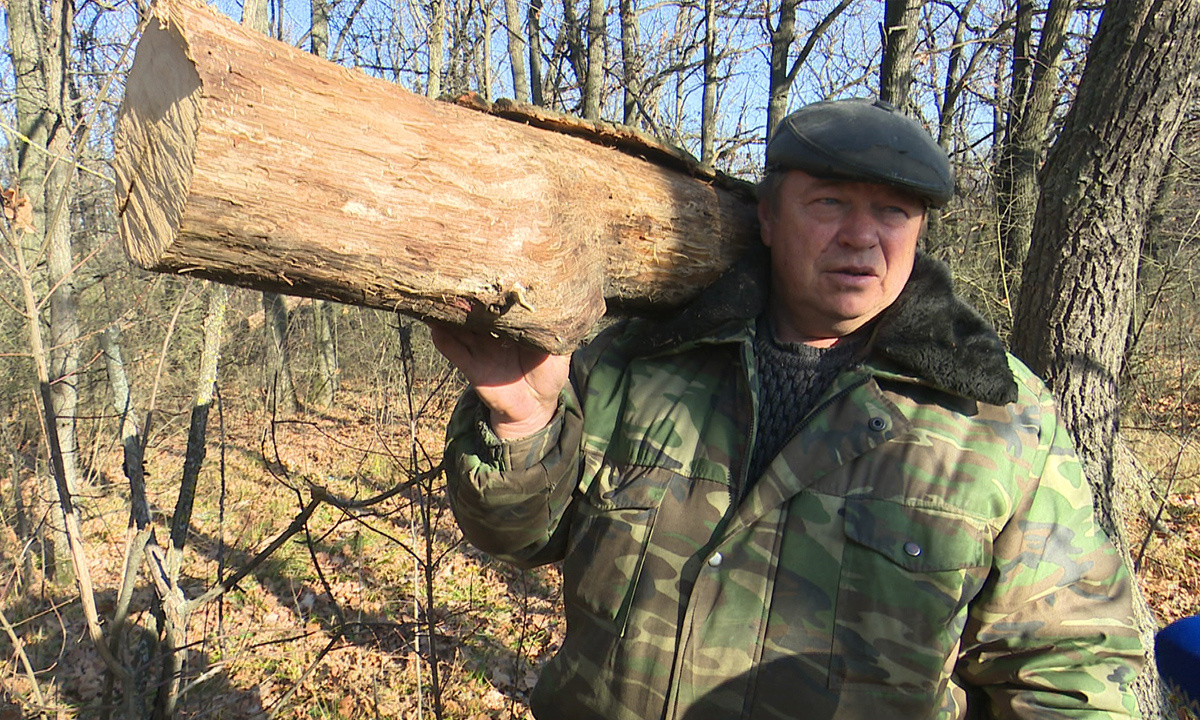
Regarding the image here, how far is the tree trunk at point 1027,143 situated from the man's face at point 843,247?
584cm

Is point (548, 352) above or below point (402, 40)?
below

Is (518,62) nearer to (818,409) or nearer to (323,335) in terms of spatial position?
(323,335)

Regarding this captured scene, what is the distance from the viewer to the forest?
283 cm

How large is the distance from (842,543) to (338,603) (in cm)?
487

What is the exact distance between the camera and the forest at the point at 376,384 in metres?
2.83

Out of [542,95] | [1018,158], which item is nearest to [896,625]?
[1018,158]

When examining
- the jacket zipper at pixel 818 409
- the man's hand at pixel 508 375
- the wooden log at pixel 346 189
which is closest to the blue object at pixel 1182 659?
the jacket zipper at pixel 818 409

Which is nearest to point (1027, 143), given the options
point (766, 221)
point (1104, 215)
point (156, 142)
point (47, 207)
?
point (1104, 215)

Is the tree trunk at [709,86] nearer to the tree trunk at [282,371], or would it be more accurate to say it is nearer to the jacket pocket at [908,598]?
the tree trunk at [282,371]

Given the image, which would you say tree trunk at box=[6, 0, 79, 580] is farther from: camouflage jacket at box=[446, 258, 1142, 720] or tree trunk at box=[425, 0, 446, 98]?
camouflage jacket at box=[446, 258, 1142, 720]

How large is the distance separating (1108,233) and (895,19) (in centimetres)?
308

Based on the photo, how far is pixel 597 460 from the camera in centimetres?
179

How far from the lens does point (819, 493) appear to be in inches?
61.1

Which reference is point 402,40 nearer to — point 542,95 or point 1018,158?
point 542,95
